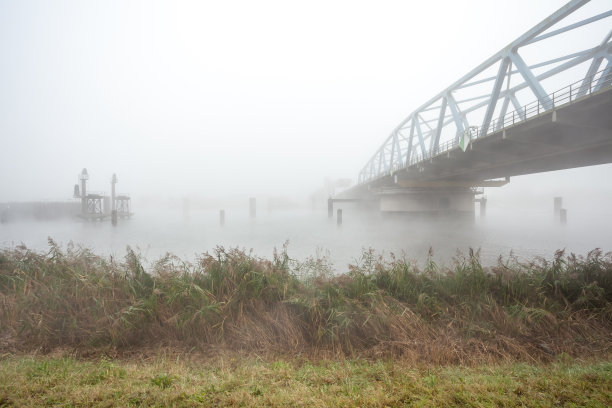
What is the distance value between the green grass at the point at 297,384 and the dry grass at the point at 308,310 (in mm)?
579

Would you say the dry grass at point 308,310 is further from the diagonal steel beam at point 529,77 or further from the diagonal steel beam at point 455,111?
the diagonal steel beam at point 455,111

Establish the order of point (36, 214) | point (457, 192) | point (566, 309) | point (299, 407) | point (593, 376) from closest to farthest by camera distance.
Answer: point (299, 407) → point (593, 376) → point (566, 309) → point (36, 214) → point (457, 192)

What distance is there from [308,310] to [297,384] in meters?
1.85

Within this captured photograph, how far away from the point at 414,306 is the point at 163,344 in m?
4.86

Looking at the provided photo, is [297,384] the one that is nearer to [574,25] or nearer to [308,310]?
[308,310]

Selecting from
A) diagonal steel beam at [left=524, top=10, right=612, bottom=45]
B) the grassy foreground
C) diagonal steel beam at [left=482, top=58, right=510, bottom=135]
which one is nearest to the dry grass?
the grassy foreground

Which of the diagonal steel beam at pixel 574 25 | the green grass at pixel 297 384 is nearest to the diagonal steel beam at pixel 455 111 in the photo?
the diagonal steel beam at pixel 574 25

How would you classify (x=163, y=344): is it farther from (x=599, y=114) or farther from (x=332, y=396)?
(x=599, y=114)

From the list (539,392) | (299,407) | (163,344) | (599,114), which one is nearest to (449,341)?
(539,392)

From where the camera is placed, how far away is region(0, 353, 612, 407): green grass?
2.45 meters

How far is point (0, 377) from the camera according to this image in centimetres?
289

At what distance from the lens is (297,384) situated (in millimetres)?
2770

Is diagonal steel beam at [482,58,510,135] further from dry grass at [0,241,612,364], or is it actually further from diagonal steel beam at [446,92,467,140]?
dry grass at [0,241,612,364]

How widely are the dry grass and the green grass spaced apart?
58 cm
